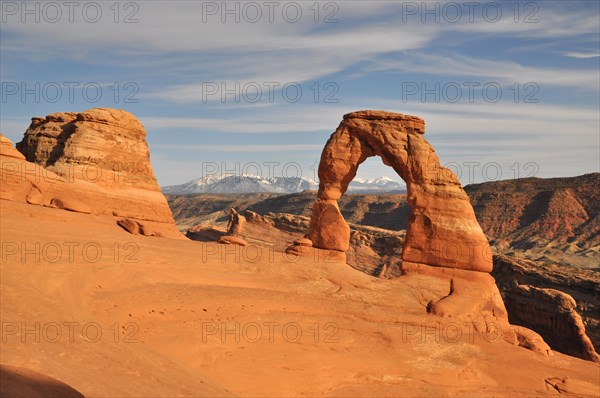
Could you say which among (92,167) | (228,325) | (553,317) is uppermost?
(92,167)

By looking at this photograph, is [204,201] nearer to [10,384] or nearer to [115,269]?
[115,269]

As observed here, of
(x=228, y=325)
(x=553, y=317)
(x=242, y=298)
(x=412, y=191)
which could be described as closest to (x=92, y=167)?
(x=242, y=298)

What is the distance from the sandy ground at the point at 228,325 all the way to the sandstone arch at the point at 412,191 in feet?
7.60

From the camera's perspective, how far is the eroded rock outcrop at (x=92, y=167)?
66.1 ft

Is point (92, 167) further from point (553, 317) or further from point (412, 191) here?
point (553, 317)

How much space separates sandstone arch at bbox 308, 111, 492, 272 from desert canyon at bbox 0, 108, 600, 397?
0.06m

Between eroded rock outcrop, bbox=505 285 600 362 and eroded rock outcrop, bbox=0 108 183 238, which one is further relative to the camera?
eroded rock outcrop, bbox=505 285 600 362

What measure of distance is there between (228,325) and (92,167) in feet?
44.5

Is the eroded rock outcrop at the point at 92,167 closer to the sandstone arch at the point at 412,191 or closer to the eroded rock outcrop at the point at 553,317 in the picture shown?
the sandstone arch at the point at 412,191

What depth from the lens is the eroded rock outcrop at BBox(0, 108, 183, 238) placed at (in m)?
20.2

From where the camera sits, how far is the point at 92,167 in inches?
930

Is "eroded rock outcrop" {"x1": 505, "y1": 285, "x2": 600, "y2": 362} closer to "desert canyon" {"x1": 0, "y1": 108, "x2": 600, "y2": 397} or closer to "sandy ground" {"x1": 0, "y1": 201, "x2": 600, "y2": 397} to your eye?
"desert canyon" {"x1": 0, "y1": 108, "x2": 600, "y2": 397}

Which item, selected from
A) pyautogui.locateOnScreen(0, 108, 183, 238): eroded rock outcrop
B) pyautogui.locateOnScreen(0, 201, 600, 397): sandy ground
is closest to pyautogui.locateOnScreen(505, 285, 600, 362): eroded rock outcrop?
pyautogui.locateOnScreen(0, 201, 600, 397): sandy ground

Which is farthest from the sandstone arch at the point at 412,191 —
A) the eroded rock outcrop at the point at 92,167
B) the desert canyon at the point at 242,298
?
the eroded rock outcrop at the point at 92,167
